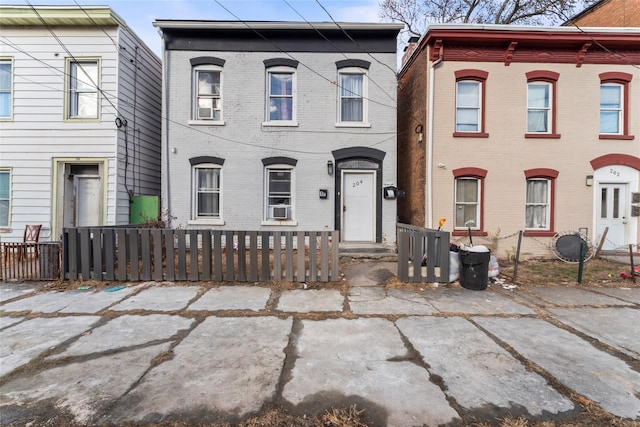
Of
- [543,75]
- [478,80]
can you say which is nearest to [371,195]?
[478,80]

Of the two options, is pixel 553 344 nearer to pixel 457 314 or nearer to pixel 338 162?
pixel 457 314

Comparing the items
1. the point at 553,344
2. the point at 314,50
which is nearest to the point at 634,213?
the point at 553,344

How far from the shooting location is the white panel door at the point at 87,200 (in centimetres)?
934

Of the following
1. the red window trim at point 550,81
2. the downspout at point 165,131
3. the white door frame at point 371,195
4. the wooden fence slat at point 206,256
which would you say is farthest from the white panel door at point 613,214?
the downspout at point 165,131

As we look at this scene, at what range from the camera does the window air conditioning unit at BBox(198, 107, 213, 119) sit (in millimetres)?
9641

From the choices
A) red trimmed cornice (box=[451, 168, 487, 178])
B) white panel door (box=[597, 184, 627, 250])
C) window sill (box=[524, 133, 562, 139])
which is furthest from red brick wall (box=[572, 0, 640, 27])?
red trimmed cornice (box=[451, 168, 487, 178])

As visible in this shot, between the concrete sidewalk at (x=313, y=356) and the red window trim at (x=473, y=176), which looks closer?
the concrete sidewalk at (x=313, y=356)

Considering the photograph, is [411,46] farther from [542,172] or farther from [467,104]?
[542,172]

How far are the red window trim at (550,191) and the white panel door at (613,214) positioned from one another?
1448 mm

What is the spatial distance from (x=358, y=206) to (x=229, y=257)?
4752mm

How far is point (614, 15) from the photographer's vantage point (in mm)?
11141

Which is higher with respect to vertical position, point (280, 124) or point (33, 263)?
point (280, 124)

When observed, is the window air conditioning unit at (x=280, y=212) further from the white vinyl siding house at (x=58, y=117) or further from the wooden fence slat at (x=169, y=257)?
the white vinyl siding house at (x=58, y=117)

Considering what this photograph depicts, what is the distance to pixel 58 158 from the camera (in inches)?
358
